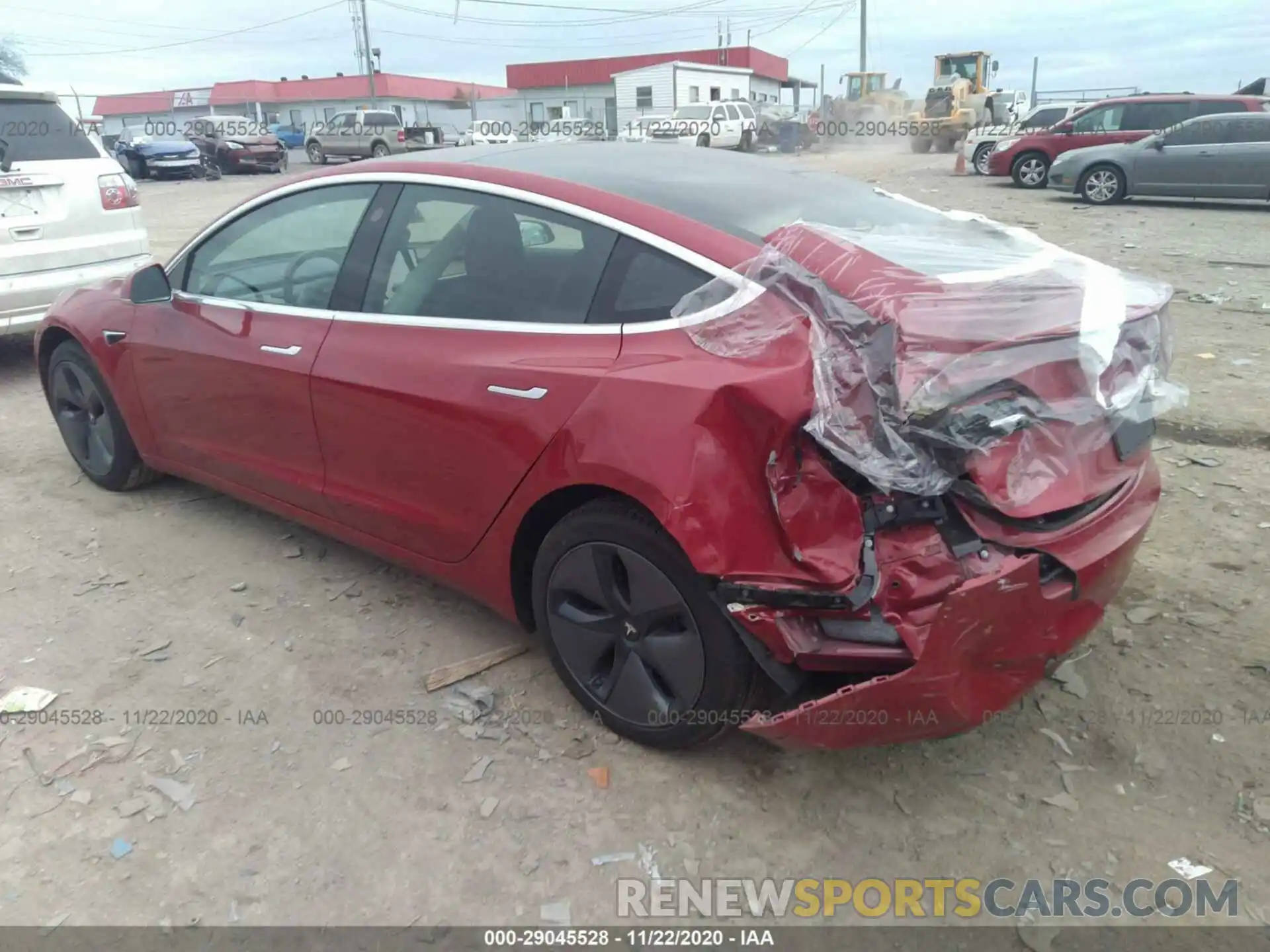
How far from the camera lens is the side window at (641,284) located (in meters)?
2.48

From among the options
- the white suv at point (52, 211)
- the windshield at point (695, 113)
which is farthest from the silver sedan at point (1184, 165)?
the windshield at point (695, 113)

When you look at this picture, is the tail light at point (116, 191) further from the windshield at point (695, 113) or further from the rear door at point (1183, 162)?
the windshield at point (695, 113)

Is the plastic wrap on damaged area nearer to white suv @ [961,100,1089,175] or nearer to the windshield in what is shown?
white suv @ [961,100,1089,175]

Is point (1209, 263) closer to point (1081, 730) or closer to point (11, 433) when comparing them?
point (1081, 730)

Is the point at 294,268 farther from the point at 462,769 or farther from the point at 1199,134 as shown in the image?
the point at 1199,134

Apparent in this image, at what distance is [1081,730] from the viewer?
2752mm

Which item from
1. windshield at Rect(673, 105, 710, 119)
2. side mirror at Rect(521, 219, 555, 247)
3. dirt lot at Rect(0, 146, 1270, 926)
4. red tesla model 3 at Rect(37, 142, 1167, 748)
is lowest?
dirt lot at Rect(0, 146, 1270, 926)

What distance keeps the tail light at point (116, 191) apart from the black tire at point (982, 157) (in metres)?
19.3

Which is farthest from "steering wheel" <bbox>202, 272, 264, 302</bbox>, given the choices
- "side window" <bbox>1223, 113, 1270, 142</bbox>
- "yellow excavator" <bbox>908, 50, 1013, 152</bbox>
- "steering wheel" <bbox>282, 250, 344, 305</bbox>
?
"yellow excavator" <bbox>908, 50, 1013, 152</bbox>

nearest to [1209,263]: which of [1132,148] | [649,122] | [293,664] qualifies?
[1132,148]

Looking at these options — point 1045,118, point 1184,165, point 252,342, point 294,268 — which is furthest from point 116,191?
point 1045,118

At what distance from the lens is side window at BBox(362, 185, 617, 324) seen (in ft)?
8.84

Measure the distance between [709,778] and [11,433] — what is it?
5041mm

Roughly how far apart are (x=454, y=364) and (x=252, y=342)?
1.11m
